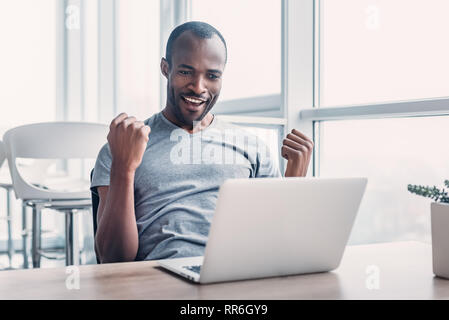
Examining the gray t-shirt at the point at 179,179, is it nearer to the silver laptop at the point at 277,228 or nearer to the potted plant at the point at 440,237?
the silver laptop at the point at 277,228

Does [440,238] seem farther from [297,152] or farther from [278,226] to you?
[297,152]

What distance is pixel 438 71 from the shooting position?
6.10 ft

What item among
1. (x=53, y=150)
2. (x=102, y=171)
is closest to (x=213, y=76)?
(x=102, y=171)

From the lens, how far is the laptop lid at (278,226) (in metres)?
0.86

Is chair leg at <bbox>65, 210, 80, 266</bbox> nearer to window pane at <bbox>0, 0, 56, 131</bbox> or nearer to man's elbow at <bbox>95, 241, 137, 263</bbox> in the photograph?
man's elbow at <bbox>95, 241, 137, 263</bbox>

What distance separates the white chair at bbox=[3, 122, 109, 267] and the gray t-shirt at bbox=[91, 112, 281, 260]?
3.24ft

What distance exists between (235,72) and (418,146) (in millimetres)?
1274

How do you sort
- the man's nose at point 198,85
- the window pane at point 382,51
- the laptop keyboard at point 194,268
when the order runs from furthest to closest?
the window pane at point 382,51
the man's nose at point 198,85
the laptop keyboard at point 194,268

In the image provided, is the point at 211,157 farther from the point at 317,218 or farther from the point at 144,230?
the point at 317,218

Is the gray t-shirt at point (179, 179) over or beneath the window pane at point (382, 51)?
beneath

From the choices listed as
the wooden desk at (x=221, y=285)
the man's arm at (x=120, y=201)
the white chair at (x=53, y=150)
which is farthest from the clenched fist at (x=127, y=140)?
the white chair at (x=53, y=150)

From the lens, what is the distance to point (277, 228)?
90cm
